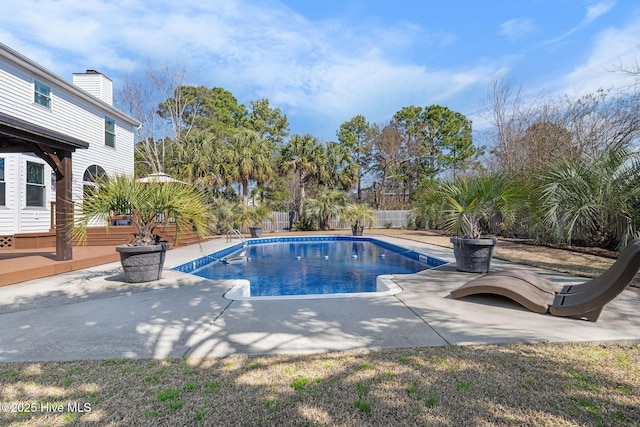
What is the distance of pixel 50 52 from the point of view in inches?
515

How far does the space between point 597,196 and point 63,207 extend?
12.7 meters

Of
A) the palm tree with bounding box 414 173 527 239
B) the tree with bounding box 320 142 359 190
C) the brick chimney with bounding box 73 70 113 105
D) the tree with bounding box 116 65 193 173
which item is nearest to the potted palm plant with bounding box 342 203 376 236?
the tree with bounding box 320 142 359 190

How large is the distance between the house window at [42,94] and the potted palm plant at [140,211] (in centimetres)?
686

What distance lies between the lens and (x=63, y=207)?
259 inches

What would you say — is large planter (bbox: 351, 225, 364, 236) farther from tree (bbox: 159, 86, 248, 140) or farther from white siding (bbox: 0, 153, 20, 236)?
tree (bbox: 159, 86, 248, 140)

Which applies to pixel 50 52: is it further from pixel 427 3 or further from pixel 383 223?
pixel 383 223

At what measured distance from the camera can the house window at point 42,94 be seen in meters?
9.58

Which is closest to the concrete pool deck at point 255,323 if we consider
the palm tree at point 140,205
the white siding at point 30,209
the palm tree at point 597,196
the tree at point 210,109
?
the palm tree at point 140,205

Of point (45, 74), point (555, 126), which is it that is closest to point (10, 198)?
point (45, 74)

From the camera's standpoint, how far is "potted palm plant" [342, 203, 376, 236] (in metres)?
16.7

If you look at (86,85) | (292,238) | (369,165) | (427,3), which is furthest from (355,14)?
(369,165)

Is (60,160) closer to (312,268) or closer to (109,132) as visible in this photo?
(312,268)

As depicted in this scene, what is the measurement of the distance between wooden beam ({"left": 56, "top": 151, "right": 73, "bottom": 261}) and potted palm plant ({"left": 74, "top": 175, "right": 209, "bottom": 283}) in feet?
4.57

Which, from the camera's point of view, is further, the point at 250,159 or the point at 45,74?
the point at 250,159
